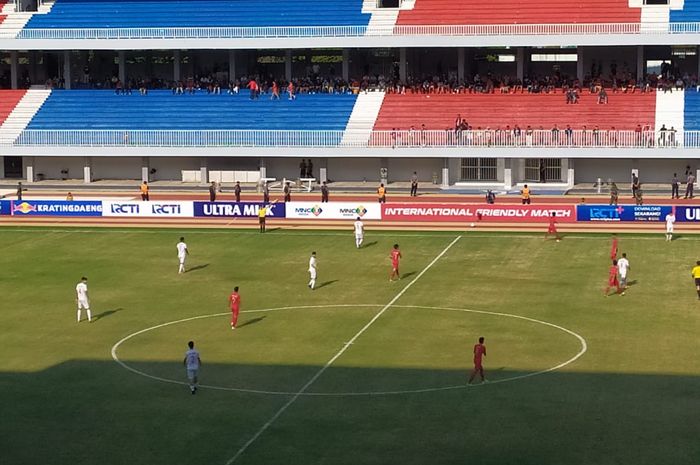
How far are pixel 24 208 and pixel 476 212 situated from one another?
25433 mm

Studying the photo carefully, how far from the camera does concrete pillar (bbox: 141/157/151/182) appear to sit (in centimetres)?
8388

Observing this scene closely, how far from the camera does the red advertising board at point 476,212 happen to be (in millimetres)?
65000

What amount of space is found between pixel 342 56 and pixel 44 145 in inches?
831

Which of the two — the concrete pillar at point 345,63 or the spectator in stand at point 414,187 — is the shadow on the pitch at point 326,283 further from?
the concrete pillar at point 345,63

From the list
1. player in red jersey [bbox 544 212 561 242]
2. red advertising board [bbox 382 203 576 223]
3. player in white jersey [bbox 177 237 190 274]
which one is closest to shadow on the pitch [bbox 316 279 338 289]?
player in white jersey [bbox 177 237 190 274]

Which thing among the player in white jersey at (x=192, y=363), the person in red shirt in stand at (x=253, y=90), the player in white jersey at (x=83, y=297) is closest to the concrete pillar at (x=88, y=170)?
the person in red shirt in stand at (x=253, y=90)

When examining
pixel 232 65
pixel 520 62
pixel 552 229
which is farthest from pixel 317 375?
pixel 232 65

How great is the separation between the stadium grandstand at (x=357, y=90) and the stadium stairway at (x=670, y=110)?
0.12 meters

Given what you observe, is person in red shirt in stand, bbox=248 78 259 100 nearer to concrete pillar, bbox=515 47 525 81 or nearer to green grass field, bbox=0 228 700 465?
concrete pillar, bbox=515 47 525 81

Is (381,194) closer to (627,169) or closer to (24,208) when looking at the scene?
(627,169)

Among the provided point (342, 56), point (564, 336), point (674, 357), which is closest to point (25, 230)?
point (342, 56)

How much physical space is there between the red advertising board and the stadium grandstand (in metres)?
11.5

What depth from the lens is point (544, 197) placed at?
243 feet

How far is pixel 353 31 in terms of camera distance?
83125mm
